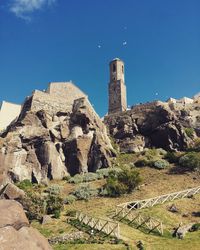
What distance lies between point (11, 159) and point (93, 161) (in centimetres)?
1251

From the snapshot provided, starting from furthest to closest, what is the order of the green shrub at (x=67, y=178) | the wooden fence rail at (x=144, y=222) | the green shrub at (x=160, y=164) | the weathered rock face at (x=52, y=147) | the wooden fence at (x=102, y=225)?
1. the green shrub at (x=160, y=164)
2. the weathered rock face at (x=52, y=147)
3. the green shrub at (x=67, y=178)
4. the wooden fence rail at (x=144, y=222)
5. the wooden fence at (x=102, y=225)

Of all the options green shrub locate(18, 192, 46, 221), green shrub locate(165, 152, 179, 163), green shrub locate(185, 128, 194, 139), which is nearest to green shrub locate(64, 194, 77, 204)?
green shrub locate(18, 192, 46, 221)

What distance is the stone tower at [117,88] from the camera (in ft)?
316

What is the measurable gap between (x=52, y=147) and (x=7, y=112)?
41542 millimetres

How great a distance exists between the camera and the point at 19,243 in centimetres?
1470

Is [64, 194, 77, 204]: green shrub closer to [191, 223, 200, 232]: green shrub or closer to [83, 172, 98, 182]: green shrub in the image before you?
[83, 172, 98, 182]: green shrub

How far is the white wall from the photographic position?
305ft

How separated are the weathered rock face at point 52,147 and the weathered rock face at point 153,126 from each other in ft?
21.6

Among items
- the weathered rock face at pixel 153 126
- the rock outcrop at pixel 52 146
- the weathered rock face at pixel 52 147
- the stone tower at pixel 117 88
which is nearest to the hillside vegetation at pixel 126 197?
the weathered rock face at pixel 52 147

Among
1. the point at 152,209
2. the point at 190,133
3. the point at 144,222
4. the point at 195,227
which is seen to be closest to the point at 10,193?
the point at 144,222

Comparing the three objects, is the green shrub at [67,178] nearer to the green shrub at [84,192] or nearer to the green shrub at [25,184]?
the green shrub at [25,184]

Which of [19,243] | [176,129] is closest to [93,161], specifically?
[176,129]

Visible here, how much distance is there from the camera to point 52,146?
56.7 m

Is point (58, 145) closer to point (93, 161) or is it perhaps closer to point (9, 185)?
point (93, 161)
